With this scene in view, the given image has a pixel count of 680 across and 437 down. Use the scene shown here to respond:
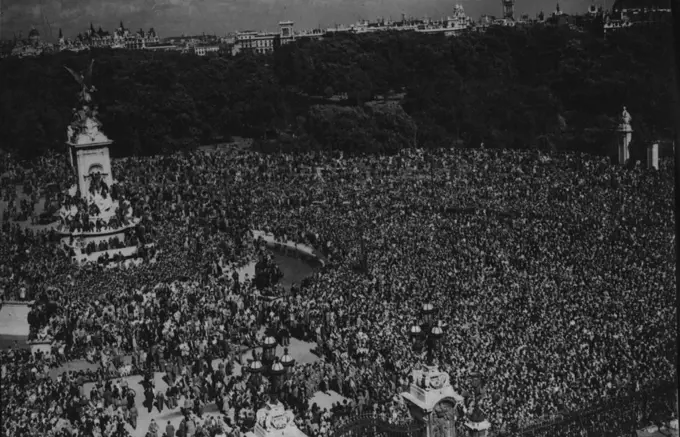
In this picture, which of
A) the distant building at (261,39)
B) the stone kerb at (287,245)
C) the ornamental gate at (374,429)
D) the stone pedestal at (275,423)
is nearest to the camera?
the stone pedestal at (275,423)

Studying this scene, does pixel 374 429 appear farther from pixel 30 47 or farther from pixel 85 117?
pixel 30 47

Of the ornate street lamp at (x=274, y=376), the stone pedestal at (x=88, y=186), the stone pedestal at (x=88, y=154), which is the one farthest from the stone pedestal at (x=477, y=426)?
the stone pedestal at (x=88, y=154)

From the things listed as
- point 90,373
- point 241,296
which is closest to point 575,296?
point 241,296

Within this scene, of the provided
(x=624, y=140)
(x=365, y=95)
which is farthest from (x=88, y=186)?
(x=365, y=95)

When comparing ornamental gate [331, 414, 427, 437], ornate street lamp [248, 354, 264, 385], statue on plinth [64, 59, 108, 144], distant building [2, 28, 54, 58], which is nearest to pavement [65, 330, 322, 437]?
ornate street lamp [248, 354, 264, 385]

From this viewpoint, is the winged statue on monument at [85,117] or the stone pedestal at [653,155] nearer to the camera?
the winged statue on monument at [85,117]

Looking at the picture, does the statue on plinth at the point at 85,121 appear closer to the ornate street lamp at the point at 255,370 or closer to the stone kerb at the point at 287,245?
the stone kerb at the point at 287,245

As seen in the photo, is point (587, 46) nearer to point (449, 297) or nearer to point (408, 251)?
point (408, 251)
